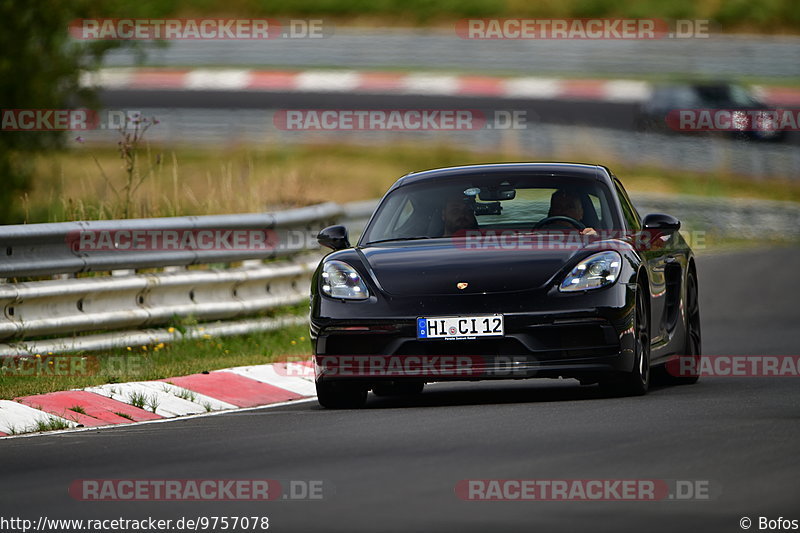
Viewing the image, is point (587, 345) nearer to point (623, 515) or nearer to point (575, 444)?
point (575, 444)

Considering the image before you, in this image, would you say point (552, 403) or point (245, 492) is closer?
point (245, 492)

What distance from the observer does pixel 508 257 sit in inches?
372

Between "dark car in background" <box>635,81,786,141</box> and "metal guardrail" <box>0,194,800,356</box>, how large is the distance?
64.1ft

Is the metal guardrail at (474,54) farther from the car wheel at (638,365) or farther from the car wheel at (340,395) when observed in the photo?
the car wheel at (340,395)

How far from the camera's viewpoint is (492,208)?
10.4 metres

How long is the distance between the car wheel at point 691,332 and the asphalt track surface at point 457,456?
18.6 inches

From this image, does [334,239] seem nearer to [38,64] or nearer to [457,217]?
[457,217]

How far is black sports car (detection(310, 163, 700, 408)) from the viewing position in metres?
9.16

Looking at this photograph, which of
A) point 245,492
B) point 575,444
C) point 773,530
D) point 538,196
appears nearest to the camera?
point 773,530

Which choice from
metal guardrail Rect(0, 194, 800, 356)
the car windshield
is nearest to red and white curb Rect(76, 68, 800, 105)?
metal guardrail Rect(0, 194, 800, 356)

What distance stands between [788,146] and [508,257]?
2213 centimetres

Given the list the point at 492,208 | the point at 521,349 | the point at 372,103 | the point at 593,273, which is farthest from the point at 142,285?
the point at 372,103

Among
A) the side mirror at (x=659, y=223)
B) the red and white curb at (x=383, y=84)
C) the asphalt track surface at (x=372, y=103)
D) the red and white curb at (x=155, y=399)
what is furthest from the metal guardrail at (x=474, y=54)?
the side mirror at (x=659, y=223)

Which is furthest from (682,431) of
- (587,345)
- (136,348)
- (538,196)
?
(136,348)
